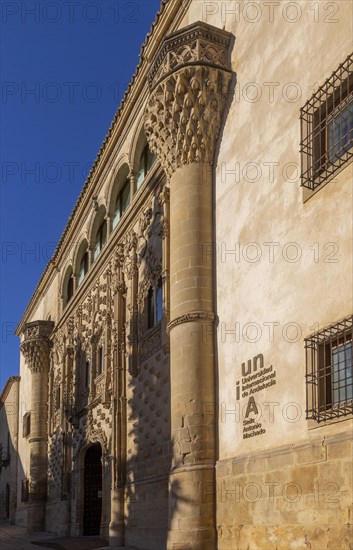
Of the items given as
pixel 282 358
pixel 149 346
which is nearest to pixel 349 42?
pixel 282 358

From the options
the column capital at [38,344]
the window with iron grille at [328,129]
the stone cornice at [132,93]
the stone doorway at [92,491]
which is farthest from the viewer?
the column capital at [38,344]

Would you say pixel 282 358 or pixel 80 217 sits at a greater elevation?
pixel 80 217

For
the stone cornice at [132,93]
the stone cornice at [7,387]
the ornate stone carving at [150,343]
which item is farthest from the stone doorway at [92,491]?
the stone cornice at [7,387]

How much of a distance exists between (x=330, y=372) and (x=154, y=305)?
7.73m

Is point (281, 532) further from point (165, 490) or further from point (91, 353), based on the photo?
point (91, 353)

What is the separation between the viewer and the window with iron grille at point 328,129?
10.4 metres

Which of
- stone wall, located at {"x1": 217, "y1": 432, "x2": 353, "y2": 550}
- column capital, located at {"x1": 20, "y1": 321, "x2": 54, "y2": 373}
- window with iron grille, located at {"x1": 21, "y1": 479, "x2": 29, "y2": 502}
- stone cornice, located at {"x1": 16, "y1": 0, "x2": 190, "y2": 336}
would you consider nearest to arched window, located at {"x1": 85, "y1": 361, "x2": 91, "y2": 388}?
stone cornice, located at {"x1": 16, "y1": 0, "x2": 190, "y2": 336}

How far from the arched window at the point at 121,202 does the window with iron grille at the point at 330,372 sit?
11303mm

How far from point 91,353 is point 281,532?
12954 mm

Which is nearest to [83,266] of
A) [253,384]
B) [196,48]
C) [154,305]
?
[154,305]

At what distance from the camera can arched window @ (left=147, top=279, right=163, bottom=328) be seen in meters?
17.1

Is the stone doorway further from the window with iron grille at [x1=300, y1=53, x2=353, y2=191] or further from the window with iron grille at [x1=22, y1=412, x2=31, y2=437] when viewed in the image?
the window with iron grille at [x1=300, y1=53, x2=353, y2=191]

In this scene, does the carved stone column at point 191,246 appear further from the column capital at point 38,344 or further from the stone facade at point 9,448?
the stone facade at point 9,448

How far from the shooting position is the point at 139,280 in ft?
61.9
